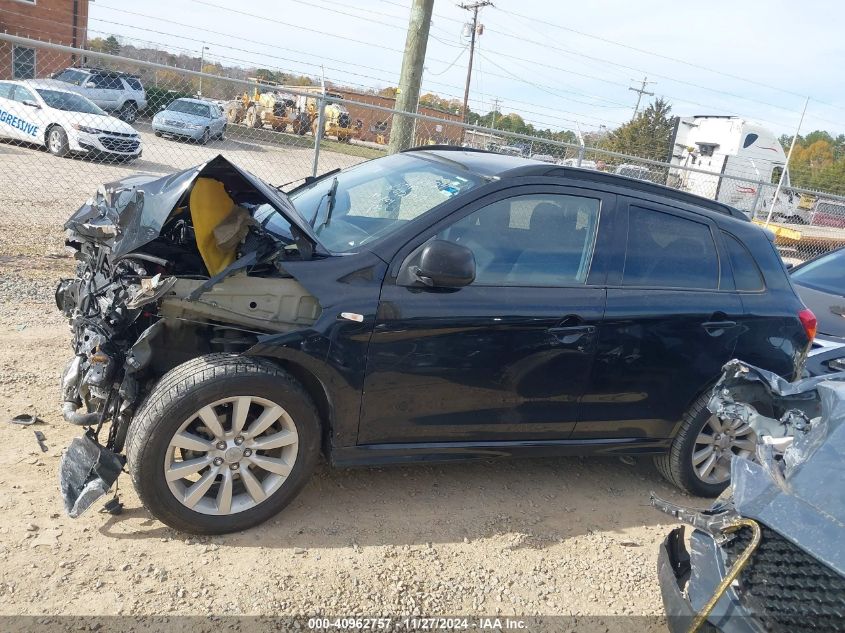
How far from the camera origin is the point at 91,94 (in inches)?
786

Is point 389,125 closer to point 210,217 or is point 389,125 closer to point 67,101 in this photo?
point 67,101

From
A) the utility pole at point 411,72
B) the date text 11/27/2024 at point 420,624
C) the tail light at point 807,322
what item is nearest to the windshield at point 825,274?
the tail light at point 807,322

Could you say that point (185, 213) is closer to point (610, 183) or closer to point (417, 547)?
point (417, 547)

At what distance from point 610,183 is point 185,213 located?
2.32 meters

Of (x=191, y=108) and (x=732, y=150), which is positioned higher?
(x=732, y=150)

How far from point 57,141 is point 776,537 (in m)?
14.6

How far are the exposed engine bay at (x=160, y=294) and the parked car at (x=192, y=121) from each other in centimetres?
946

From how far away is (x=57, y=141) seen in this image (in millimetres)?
13391

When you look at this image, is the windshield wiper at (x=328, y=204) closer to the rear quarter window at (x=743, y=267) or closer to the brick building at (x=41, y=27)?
the rear quarter window at (x=743, y=267)

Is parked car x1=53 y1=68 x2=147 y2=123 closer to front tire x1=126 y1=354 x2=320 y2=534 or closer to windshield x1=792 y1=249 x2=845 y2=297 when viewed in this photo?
windshield x1=792 y1=249 x2=845 y2=297

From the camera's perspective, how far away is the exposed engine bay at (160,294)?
301 centimetres

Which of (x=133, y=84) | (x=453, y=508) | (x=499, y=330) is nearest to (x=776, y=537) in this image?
(x=499, y=330)

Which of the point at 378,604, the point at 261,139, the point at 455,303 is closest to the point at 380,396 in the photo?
the point at 455,303

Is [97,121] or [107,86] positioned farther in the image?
[107,86]
